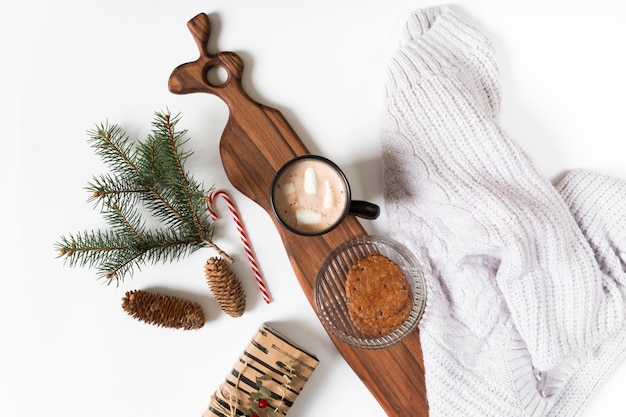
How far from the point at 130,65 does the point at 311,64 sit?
364 mm

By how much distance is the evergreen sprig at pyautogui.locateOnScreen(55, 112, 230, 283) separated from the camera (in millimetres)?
853

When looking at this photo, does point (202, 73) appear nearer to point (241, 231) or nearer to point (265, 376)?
point (241, 231)

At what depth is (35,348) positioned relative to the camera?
0.97 metres

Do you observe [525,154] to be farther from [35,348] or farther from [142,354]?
[35,348]

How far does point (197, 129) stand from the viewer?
0.94 metres

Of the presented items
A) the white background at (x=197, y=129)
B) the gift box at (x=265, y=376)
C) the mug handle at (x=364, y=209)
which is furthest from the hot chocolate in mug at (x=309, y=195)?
the gift box at (x=265, y=376)

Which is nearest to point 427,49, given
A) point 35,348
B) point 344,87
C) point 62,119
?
point 344,87

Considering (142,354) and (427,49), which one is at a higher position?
(427,49)

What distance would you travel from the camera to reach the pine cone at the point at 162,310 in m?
0.90

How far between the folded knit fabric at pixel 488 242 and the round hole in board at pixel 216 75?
1.09ft

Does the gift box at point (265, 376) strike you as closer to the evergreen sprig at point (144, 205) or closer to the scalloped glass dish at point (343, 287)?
the scalloped glass dish at point (343, 287)

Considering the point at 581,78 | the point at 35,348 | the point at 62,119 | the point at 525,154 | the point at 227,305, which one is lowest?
the point at 35,348

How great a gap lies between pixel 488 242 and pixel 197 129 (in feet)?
1.96

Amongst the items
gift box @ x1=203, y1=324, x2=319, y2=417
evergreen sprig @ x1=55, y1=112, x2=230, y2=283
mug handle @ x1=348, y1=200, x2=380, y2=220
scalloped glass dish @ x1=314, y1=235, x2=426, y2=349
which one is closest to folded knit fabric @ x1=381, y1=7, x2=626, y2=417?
scalloped glass dish @ x1=314, y1=235, x2=426, y2=349
